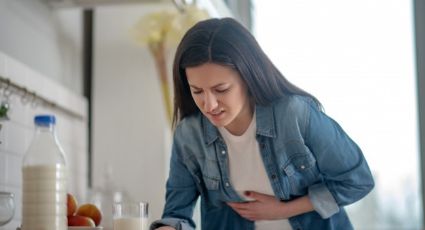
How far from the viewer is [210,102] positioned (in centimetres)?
159

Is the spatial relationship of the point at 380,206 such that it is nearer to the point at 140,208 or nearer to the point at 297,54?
the point at 297,54

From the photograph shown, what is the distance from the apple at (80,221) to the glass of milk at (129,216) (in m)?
0.22

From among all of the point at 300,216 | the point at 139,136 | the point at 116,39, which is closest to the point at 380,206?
the point at 139,136

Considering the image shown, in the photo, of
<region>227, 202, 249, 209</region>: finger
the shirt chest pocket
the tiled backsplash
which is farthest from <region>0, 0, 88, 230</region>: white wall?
the shirt chest pocket

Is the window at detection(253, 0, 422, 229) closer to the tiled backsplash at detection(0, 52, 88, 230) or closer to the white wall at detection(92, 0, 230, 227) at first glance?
the white wall at detection(92, 0, 230, 227)

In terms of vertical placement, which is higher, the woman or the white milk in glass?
the woman

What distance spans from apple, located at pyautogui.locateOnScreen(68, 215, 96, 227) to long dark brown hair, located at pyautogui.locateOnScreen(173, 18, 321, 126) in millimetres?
439

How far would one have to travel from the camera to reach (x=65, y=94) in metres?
2.61

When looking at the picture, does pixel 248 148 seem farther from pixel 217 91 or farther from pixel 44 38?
pixel 44 38

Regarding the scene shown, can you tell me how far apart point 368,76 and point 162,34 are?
0.99 m

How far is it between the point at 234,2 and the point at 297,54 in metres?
0.40

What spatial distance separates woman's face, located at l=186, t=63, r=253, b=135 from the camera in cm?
159

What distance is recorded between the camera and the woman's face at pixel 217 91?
62.7 inches

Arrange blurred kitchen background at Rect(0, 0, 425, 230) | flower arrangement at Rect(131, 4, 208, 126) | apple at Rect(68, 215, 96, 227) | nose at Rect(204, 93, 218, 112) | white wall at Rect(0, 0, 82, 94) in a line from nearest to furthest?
nose at Rect(204, 93, 218, 112) < apple at Rect(68, 215, 96, 227) < white wall at Rect(0, 0, 82, 94) < blurred kitchen background at Rect(0, 0, 425, 230) < flower arrangement at Rect(131, 4, 208, 126)
